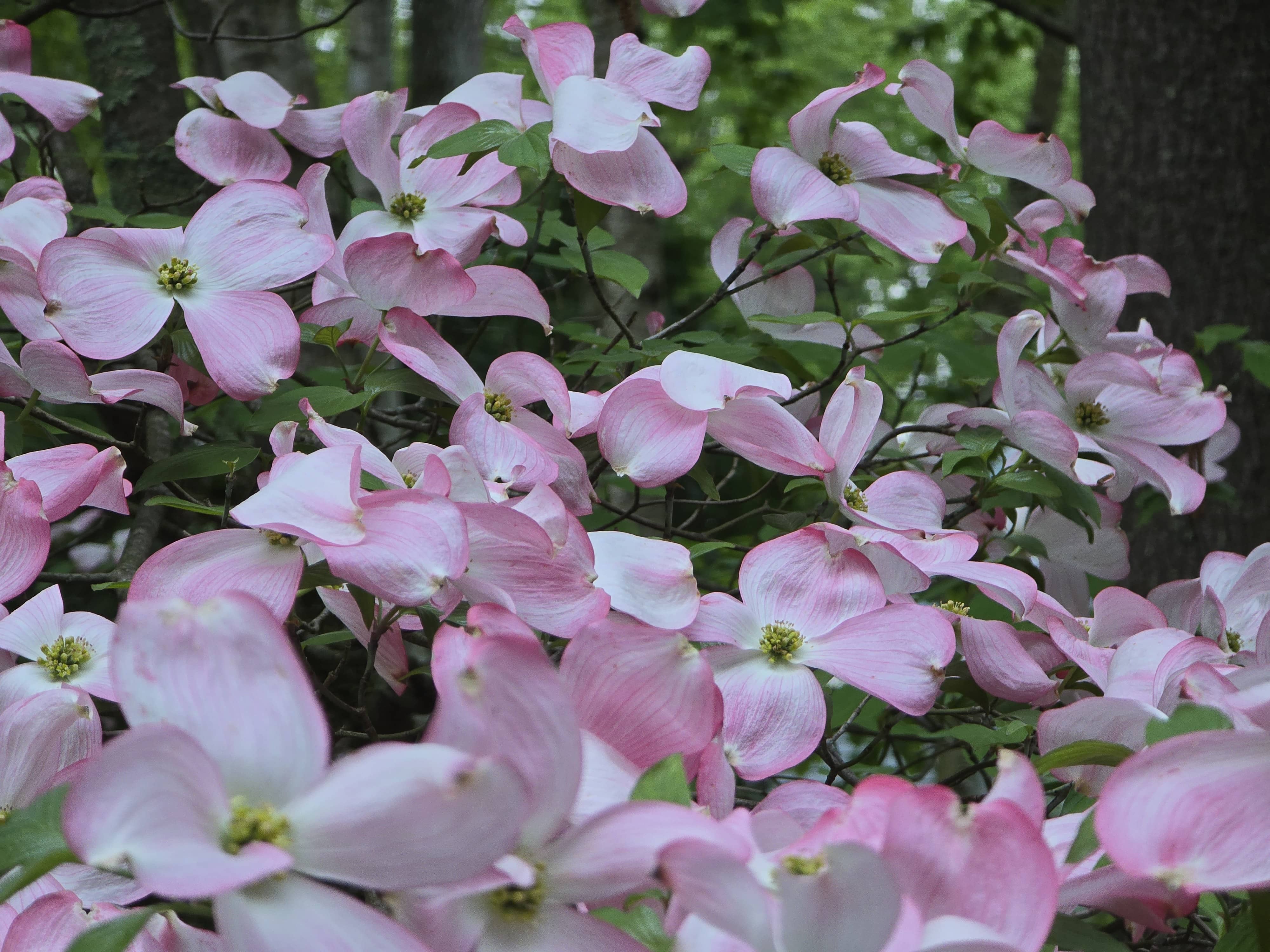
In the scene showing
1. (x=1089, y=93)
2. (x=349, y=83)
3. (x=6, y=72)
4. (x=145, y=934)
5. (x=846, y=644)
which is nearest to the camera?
(x=145, y=934)

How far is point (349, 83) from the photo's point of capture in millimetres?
2398

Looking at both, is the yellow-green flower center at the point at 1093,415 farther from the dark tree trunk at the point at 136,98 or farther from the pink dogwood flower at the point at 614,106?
the dark tree trunk at the point at 136,98

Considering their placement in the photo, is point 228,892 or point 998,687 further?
point 998,687

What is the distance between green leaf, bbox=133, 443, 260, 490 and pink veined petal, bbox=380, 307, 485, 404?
0.35 feet

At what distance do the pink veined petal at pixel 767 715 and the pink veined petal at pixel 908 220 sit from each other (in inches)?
14.0

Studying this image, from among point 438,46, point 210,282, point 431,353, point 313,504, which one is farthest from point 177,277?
point 438,46

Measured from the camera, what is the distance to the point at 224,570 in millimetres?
483

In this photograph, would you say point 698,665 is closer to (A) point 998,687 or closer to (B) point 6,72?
(A) point 998,687

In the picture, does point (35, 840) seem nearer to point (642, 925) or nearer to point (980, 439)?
point (642, 925)

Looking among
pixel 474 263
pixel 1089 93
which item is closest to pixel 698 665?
pixel 474 263

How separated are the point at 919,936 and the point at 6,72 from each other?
3.14 ft

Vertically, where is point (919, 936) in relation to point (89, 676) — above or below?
above

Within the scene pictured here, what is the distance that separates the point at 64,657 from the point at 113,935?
11.6 inches

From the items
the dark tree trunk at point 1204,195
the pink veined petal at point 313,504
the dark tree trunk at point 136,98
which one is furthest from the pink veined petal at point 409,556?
the dark tree trunk at point 1204,195
